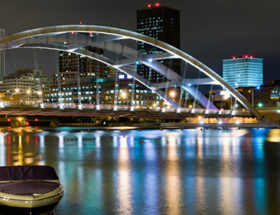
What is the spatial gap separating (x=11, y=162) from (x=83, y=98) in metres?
121

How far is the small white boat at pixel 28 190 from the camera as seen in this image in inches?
422

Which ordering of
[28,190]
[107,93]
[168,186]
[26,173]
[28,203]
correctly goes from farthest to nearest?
[107,93] → [168,186] → [26,173] → [28,190] → [28,203]

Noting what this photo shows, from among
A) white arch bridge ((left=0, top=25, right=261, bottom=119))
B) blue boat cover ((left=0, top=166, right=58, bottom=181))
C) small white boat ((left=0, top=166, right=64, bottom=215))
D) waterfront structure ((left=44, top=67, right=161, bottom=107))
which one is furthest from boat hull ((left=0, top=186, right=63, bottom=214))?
waterfront structure ((left=44, top=67, right=161, bottom=107))

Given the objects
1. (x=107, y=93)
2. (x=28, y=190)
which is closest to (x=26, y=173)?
(x=28, y=190)

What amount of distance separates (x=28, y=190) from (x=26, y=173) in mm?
1059

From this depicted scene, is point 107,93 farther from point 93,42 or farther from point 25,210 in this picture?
point 25,210

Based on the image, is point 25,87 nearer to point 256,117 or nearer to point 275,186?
point 256,117

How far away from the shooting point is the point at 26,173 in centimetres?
1230

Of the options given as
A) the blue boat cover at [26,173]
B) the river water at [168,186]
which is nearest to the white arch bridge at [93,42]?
the river water at [168,186]

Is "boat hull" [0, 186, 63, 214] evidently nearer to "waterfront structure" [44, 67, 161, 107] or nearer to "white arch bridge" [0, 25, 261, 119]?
"white arch bridge" [0, 25, 261, 119]

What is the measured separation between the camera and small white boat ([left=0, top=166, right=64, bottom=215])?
10.7 metres

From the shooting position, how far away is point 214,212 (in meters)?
12.1

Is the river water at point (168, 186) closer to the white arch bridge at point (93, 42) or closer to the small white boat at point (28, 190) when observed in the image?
the small white boat at point (28, 190)

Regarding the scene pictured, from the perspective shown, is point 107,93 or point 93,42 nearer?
point 93,42
